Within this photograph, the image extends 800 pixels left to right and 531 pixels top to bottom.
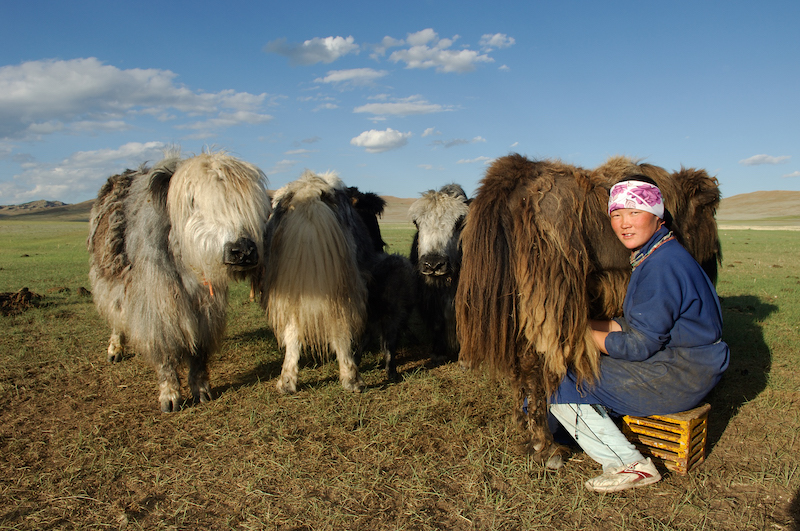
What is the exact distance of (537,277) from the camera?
273 cm

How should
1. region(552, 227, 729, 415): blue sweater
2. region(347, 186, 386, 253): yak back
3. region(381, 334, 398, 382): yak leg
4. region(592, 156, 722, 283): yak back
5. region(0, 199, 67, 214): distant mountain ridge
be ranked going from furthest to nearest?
region(0, 199, 67, 214): distant mountain ridge → region(347, 186, 386, 253): yak back → region(381, 334, 398, 382): yak leg → region(592, 156, 722, 283): yak back → region(552, 227, 729, 415): blue sweater

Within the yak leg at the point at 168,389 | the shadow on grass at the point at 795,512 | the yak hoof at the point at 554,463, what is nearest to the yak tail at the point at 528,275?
the yak hoof at the point at 554,463

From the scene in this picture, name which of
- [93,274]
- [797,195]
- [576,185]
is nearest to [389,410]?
[576,185]

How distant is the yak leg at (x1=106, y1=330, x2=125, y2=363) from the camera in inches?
209

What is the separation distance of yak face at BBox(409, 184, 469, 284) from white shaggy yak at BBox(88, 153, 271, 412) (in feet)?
5.35

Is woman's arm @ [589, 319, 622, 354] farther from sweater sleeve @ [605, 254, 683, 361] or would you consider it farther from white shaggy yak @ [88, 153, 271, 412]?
white shaggy yak @ [88, 153, 271, 412]

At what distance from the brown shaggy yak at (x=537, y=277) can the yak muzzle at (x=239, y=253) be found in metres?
1.63

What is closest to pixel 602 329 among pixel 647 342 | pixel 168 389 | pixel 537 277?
pixel 647 342

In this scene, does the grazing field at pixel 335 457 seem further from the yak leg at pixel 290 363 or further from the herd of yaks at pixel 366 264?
the herd of yaks at pixel 366 264

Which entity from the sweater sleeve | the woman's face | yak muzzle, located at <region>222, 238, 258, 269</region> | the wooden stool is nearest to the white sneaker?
the wooden stool

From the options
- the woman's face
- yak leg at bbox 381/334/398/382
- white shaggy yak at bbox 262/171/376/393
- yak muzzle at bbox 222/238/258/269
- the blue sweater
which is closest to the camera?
the blue sweater

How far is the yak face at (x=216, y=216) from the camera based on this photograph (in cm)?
355

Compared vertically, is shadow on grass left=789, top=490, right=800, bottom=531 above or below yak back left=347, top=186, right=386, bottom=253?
below

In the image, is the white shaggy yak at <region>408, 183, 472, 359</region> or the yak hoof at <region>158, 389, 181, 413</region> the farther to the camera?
the white shaggy yak at <region>408, 183, 472, 359</region>
